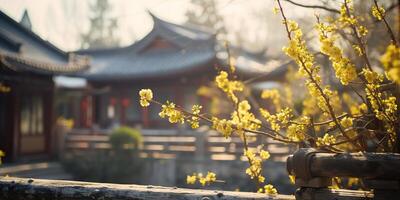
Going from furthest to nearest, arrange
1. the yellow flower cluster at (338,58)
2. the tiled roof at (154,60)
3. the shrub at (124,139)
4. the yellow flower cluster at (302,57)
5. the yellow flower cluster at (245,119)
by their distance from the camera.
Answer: the tiled roof at (154,60) < the shrub at (124,139) < the yellow flower cluster at (245,119) < the yellow flower cluster at (302,57) < the yellow flower cluster at (338,58)

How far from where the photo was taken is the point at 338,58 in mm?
2746

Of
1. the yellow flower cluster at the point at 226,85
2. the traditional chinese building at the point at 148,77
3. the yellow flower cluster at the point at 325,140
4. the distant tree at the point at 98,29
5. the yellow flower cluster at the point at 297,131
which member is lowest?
the yellow flower cluster at the point at 325,140

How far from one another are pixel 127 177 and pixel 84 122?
13.4 metres

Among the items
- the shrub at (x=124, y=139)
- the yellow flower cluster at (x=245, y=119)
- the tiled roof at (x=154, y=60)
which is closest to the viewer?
the yellow flower cluster at (x=245, y=119)

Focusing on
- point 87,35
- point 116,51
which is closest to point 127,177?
point 116,51

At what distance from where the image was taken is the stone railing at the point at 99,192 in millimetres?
3102

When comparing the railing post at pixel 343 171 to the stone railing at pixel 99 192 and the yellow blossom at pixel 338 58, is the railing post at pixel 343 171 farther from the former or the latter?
the yellow blossom at pixel 338 58

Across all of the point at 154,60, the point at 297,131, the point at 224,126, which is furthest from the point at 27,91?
the point at 297,131

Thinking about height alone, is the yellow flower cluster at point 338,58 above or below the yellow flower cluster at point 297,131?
above

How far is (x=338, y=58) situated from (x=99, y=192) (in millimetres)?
1924

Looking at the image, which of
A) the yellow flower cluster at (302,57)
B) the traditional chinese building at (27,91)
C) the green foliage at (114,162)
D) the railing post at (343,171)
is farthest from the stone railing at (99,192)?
the green foliage at (114,162)

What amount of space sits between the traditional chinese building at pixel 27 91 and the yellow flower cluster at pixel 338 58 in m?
10.7

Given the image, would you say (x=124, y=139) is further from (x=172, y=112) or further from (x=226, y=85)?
(x=172, y=112)

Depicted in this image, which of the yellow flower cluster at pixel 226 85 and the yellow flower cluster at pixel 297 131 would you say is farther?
the yellow flower cluster at pixel 226 85
